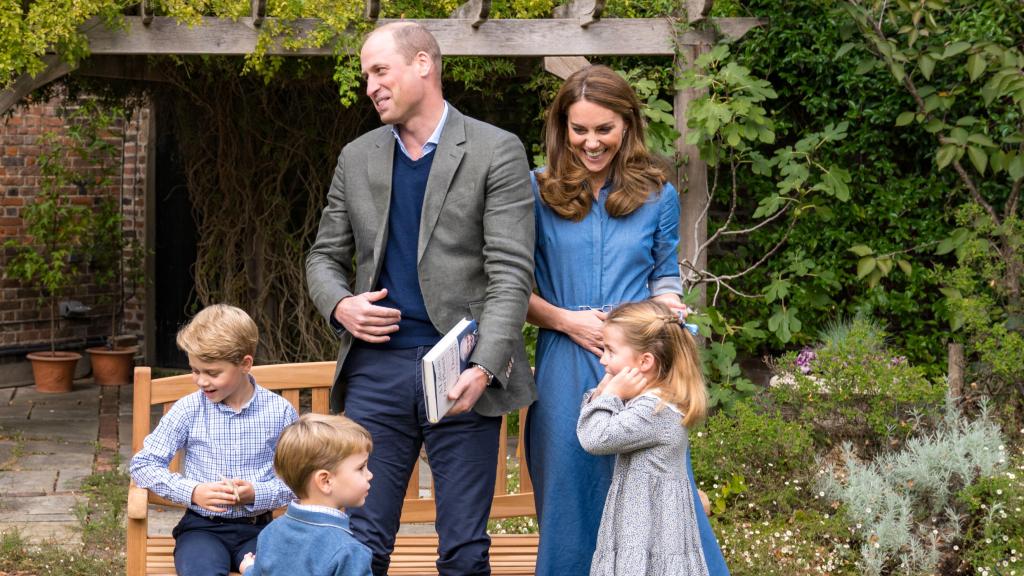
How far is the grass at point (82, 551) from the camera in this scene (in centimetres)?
445

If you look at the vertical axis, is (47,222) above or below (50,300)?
above

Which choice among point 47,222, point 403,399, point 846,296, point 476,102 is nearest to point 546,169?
point 403,399

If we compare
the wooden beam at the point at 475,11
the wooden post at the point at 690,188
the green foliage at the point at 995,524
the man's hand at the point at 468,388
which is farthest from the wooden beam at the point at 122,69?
the green foliage at the point at 995,524

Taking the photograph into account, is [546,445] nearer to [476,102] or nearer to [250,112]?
[476,102]

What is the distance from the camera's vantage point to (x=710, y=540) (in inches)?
118

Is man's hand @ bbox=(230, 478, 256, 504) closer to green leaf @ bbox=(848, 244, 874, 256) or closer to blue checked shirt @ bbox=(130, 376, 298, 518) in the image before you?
blue checked shirt @ bbox=(130, 376, 298, 518)

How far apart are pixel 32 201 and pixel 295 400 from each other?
252 inches

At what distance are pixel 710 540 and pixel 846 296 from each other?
142 inches

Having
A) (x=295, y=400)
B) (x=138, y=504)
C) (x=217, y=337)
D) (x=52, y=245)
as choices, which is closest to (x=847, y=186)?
(x=295, y=400)

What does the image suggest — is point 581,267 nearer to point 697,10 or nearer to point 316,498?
point 316,498

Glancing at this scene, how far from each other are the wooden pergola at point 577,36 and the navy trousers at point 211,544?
3.06 m

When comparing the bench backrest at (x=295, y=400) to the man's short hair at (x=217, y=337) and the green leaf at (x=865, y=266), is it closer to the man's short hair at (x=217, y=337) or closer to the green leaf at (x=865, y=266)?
the man's short hair at (x=217, y=337)

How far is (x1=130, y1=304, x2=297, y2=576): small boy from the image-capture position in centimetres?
304

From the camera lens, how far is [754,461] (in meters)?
5.14
